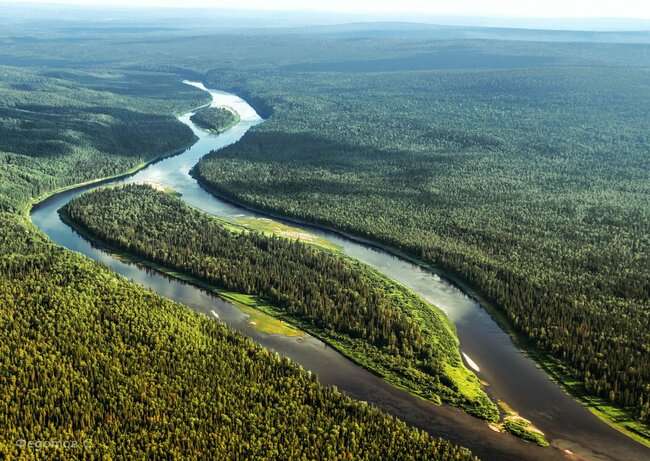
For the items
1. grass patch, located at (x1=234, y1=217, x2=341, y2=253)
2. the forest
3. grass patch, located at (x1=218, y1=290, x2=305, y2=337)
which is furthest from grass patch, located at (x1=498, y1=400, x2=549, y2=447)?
grass patch, located at (x1=234, y1=217, x2=341, y2=253)

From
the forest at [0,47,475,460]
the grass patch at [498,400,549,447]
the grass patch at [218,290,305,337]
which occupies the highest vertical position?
the forest at [0,47,475,460]

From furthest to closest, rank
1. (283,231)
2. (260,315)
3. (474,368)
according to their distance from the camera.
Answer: (283,231), (260,315), (474,368)

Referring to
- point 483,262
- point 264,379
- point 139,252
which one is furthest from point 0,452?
point 483,262

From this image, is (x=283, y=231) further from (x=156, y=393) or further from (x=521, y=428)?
(x=521, y=428)

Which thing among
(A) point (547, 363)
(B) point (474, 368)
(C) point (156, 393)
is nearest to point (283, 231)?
(B) point (474, 368)

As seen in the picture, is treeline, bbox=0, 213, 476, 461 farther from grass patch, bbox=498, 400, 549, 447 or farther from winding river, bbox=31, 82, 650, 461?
grass patch, bbox=498, 400, 549, 447
